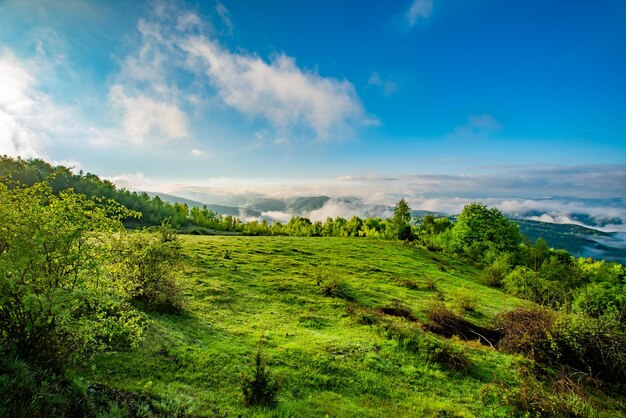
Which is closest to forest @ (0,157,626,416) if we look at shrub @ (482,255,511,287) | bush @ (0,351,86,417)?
bush @ (0,351,86,417)

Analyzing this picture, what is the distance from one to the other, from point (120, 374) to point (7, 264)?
651cm

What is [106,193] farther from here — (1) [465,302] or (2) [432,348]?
(2) [432,348]

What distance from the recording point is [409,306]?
101 ft

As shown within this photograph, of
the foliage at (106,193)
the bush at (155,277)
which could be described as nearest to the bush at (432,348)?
the bush at (155,277)

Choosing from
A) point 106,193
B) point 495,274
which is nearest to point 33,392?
point 495,274

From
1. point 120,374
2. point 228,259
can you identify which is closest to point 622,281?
point 228,259

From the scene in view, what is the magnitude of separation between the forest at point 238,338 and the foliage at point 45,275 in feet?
0.14

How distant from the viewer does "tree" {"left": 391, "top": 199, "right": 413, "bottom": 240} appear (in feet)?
376

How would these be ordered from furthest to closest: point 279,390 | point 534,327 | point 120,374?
point 534,327 < point 279,390 < point 120,374

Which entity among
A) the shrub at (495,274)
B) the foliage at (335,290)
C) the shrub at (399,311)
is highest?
Answer: the foliage at (335,290)

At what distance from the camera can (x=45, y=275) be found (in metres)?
8.09

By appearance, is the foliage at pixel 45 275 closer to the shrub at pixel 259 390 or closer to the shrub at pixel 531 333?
the shrub at pixel 259 390

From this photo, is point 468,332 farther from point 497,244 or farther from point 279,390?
point 497,244

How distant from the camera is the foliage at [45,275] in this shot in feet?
24.8
